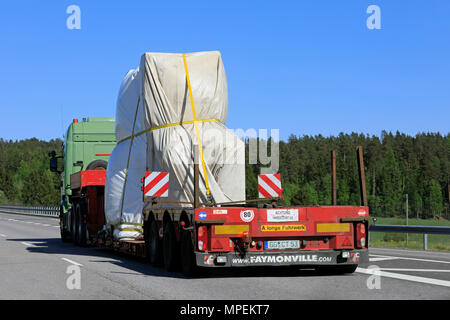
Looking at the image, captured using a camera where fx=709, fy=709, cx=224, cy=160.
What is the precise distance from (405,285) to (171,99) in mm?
6309

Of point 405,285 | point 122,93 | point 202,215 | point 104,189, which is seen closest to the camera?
point 405,285

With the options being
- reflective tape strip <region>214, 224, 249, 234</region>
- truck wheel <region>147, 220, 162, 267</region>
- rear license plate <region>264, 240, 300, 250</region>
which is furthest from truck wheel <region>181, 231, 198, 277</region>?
truck wheel <region>147, 220, 162, 267</region>

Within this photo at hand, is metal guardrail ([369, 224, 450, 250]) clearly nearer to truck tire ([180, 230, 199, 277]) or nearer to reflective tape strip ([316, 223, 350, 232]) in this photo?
reflective tape strip ([316, 223, 350, 232])

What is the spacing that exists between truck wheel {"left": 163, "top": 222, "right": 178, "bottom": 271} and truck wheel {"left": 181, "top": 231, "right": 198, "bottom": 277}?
468 millimetres

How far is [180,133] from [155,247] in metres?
2.28

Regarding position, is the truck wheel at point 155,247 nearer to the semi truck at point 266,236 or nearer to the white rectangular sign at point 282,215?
the semi truck at point 266,236

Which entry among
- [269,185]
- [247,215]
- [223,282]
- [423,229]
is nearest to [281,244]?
[247,215]

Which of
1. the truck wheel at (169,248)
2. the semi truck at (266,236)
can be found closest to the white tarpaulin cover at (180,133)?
the truck wheel at (169,248)

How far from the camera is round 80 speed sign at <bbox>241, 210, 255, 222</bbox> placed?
10750 mm

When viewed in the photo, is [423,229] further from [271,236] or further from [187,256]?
[187,256]

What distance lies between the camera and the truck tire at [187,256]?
11.1 m
